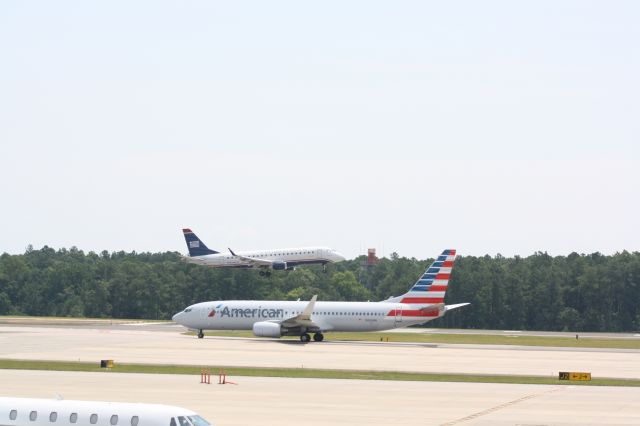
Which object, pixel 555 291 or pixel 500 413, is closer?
pixel 500 413

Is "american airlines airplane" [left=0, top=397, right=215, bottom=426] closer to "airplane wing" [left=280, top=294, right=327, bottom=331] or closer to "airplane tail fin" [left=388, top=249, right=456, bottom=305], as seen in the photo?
"airplane wing" [left=280, top=294, right=327, bottom=331]

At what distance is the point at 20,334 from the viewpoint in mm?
86750

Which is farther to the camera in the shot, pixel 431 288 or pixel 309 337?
pixel 431 288

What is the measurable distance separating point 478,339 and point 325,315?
1546 centimetres

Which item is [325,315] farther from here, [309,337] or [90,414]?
[90,414]

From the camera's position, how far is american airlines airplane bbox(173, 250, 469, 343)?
8412 cm

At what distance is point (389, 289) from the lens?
562ft

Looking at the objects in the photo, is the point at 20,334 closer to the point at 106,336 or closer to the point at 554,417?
the point at 106,336

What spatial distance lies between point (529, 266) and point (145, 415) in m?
148

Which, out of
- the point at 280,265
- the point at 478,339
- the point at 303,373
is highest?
the point at 280,265

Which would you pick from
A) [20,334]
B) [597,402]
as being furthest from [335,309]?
[597,402]

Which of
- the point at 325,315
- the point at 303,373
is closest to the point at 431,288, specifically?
the point at 325,315

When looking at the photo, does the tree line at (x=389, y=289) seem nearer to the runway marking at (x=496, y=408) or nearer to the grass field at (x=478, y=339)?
the grass field at (x=478, y=339)

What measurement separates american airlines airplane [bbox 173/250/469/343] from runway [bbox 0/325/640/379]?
1.46 m
